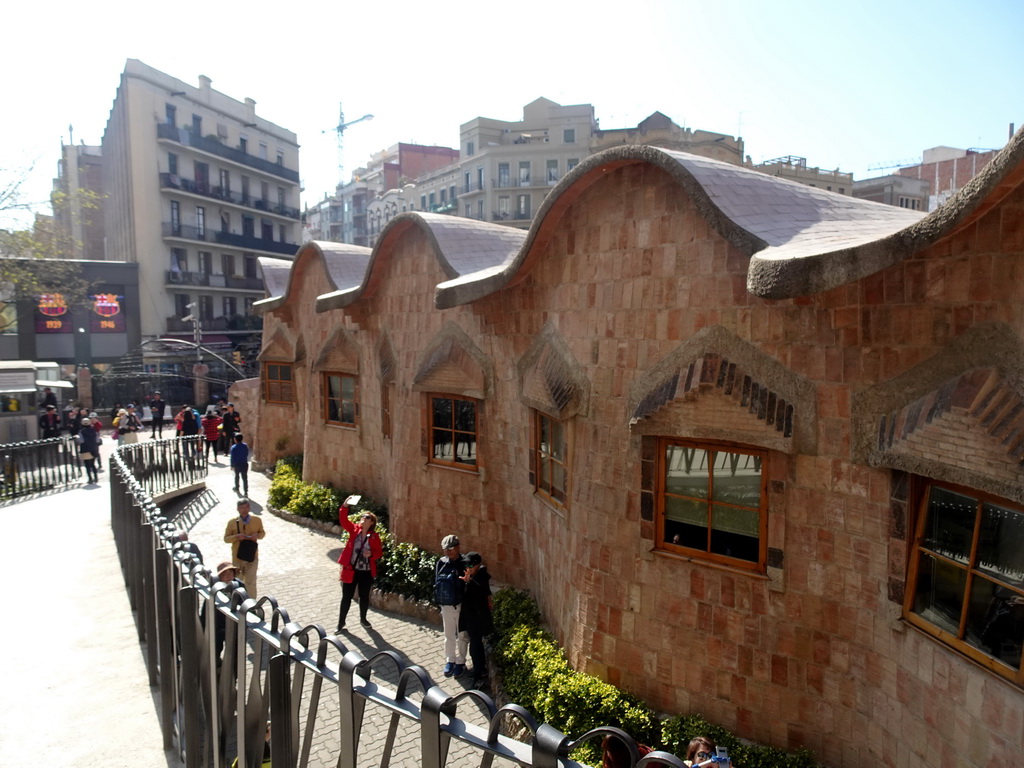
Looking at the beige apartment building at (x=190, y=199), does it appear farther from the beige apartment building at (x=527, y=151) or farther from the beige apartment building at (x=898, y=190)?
the beige apartment building at (x=898, y=190)

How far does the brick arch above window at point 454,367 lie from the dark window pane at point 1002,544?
5690mm

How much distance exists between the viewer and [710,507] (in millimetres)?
5676

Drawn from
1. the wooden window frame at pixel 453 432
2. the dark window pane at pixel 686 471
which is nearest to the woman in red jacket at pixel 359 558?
the wooden window frame at pixel 453 432

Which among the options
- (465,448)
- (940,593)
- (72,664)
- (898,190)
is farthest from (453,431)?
(898,190)

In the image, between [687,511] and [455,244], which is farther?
[455,244]

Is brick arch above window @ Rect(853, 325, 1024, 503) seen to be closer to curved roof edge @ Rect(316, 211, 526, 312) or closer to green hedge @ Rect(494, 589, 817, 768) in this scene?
green hedge @ Rect(494, 589, 817, 768)

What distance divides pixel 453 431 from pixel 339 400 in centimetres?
484

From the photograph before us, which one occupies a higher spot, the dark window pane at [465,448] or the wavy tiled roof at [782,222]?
the wavy tiled roof at [782,222]

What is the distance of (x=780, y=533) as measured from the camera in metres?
5.27

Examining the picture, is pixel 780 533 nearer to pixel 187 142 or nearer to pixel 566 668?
pixel 566 668

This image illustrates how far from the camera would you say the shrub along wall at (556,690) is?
17.8 feet

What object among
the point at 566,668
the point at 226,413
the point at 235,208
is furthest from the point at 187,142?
the point at 566,668

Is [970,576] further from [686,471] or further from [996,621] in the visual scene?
[686,471]

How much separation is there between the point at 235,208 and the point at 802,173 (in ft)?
111
